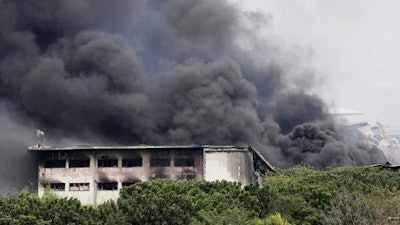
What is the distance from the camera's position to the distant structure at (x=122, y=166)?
42.3 metres

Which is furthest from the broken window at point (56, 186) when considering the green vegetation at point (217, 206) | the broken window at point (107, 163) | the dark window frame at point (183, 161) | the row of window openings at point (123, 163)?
the green vegetation at point (217, 206)

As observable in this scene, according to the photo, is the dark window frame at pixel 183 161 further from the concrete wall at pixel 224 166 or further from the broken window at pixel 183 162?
the concrete wall at pixel 224 166

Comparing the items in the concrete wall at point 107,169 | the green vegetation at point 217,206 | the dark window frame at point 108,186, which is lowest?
the green vegetation at point 217,206

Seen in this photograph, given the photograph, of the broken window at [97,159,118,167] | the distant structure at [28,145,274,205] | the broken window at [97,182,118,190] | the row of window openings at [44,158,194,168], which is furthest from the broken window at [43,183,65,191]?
the broken window at [97,159,118,167]

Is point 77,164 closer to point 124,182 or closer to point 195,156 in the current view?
point 124,182

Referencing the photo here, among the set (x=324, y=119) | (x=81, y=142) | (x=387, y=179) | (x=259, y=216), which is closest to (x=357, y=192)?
(x=259, y=216)

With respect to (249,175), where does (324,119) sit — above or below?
above

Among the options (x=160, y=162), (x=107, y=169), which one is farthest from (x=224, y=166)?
(x=107, y=169)

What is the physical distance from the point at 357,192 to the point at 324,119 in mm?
37097

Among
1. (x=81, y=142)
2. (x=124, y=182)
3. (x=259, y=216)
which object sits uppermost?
(x=81, y=142)

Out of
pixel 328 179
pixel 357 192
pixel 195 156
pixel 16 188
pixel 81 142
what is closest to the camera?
pixel 357 192

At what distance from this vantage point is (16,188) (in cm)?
4550

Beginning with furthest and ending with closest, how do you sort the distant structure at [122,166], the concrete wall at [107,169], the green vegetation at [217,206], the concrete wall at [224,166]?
1. the concrete wall at [107,169]
2. the distant structure at [122,166]
3. the concrete wall at [224,166]
4. the green vegetation at [217,206]

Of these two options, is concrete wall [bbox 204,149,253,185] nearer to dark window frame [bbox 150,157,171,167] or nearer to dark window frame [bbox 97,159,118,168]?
dark window frame [bbox 150,157,171,167]
